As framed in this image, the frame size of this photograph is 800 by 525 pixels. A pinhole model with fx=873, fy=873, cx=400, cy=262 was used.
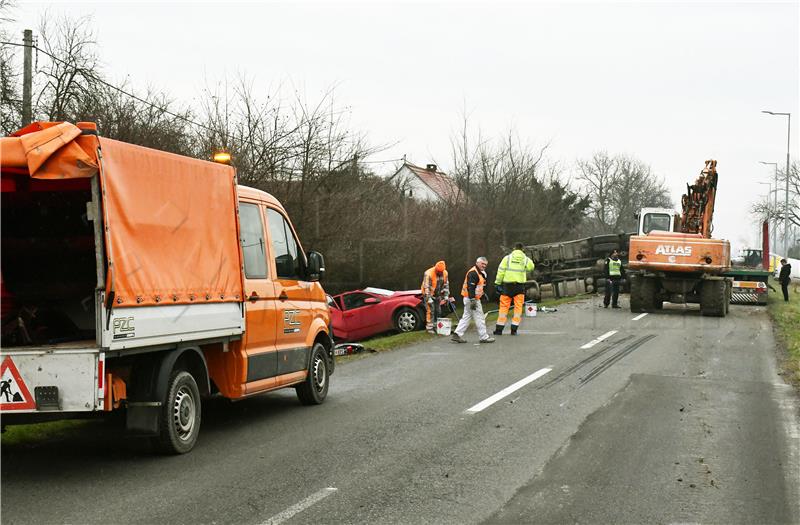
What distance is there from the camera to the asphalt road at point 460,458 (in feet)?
18.6

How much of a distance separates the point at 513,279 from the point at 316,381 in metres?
8.60

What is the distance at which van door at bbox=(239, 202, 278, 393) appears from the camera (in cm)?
838

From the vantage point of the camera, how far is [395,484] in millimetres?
6277

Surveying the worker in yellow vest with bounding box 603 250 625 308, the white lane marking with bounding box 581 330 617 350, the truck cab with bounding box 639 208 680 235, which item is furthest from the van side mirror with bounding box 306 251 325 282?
the truck cab with bounding box 639 208 680 235

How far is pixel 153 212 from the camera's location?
702 cm

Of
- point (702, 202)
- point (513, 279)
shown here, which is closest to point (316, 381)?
point (513, 279)

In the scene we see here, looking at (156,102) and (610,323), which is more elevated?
(156,102)

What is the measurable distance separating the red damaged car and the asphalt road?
9.40m

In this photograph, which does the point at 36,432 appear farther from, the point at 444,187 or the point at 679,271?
the point at 444,187

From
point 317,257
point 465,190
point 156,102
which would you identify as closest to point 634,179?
point 465,190

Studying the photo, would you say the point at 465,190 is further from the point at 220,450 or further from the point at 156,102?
the point at 220,450

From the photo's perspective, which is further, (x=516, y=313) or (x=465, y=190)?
(x=465, y=190)

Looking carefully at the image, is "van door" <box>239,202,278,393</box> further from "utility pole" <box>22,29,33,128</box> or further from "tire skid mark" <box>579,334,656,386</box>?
"utility pole" <box>22,29,33,128</box>

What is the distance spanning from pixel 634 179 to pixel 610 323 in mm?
65642
